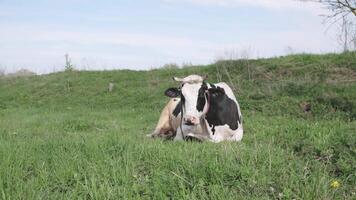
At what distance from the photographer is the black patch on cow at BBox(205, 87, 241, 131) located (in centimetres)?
823

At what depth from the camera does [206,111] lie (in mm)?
7957

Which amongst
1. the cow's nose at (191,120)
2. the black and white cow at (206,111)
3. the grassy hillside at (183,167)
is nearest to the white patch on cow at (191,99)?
the black and white cow at (206,111)

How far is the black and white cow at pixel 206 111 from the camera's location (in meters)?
7.63

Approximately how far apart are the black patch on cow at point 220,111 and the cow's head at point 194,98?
9.3 inches

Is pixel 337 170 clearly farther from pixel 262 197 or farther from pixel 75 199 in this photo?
pixel 75 199

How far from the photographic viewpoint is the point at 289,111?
12.1m

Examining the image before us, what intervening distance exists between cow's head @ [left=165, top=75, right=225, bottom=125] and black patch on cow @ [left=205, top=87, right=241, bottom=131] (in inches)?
9.3

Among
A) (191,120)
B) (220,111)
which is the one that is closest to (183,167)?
(191,120)

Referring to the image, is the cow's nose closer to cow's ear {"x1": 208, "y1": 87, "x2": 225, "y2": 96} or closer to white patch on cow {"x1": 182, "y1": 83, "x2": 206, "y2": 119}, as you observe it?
white patch on cow {"x1": 182, "y1": 83, "x2": 206, "y2": 119}

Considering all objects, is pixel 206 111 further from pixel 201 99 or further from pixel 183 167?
pixel 183 167

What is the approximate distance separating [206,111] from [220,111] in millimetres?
503

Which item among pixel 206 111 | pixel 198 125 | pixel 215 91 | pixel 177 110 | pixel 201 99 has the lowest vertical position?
pixel 198 125

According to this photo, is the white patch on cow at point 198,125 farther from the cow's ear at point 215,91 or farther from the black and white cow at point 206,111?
the cow's ear at point 215,91

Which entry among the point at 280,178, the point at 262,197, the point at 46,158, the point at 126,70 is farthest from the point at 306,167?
the point at 126,70
